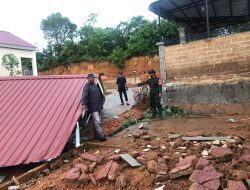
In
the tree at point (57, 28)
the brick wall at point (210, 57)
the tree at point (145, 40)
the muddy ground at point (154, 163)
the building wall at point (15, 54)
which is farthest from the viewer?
the tree at point (57, 28)

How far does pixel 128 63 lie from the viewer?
98.4 ft

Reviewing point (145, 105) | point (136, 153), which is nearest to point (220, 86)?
point (145, 105)

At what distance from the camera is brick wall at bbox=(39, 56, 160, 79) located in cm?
2870

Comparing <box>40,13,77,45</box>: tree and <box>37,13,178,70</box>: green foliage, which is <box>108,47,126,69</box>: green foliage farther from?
<box>40,13,77,45</box>: tree

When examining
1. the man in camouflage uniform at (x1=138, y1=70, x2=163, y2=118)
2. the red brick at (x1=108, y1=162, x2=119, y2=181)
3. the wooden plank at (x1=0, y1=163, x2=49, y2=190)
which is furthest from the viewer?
the man in camouflage uniform at (x1=138, y1=70, x2=163, y2=118)

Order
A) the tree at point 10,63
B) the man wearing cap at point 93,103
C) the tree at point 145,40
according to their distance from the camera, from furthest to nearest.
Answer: the tree at point 145,40
the tree at point 10,63
the man wearing cap at point 93,103

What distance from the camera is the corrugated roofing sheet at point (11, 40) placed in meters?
24.1

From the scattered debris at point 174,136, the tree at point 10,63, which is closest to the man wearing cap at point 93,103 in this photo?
the scattered debris at point 174,136

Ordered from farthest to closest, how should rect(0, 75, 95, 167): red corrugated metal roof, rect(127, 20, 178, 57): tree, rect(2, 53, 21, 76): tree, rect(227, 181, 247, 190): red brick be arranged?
rect(127, 20, 178, 57): tree
rect(2, 53, 21, 76): tree
rect(0, 75, 95, 167): red corrugated metal roof
rect(227, 181, 247, 190): red brick

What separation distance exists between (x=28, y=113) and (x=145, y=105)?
519 centimetres

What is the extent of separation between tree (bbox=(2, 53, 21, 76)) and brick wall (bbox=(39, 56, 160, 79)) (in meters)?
9.73

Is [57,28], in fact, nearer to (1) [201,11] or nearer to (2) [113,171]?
(1) [201,11]

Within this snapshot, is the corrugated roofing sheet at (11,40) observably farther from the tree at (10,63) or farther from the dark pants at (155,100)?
the dark pants at (155,100)

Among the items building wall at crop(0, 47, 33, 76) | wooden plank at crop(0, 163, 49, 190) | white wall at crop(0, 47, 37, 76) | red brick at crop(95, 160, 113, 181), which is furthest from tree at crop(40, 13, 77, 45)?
red brick at crop(95, 160, 113, 181)
